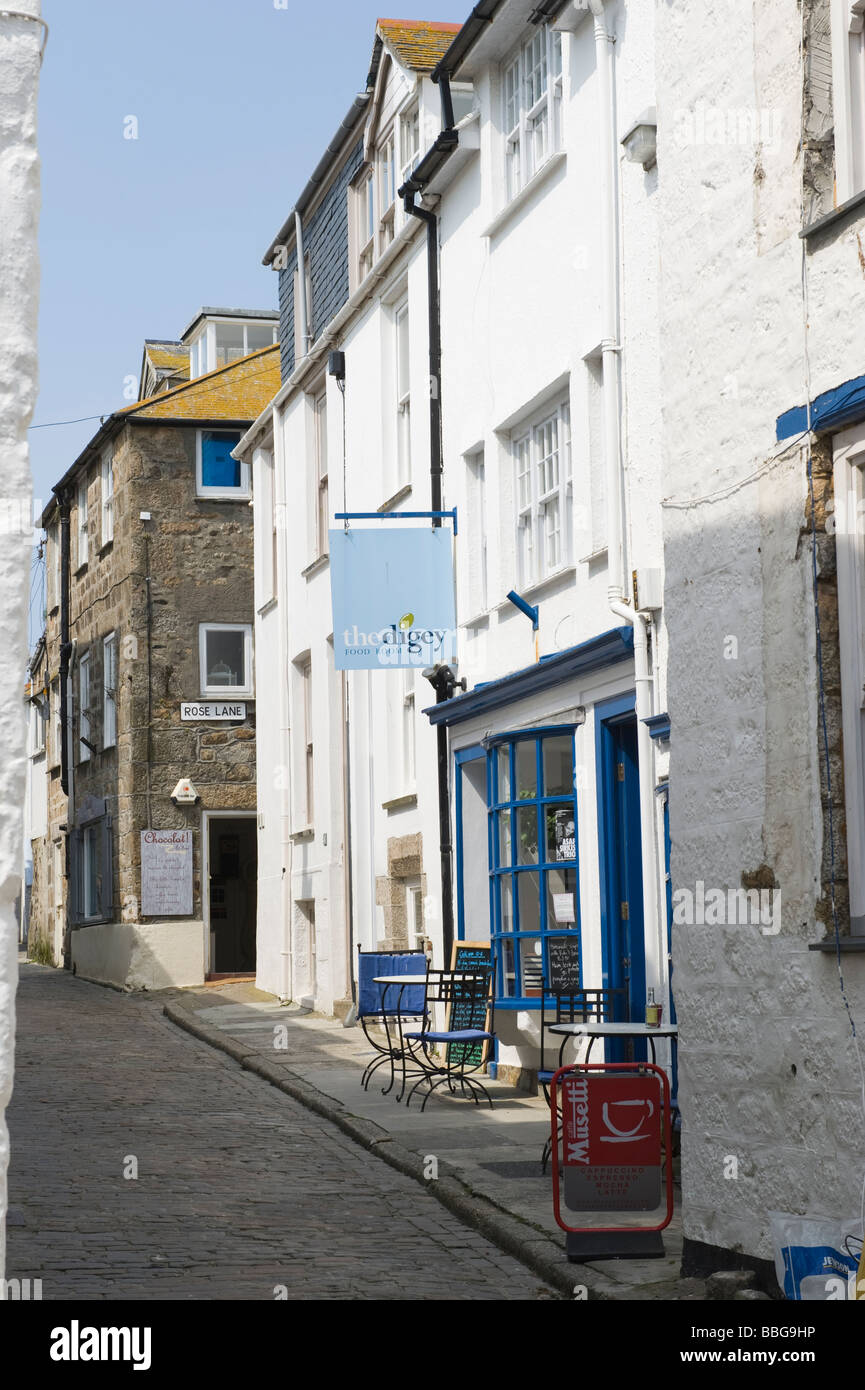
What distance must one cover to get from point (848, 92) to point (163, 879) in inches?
838

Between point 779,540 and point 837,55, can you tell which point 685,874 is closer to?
point 779,540

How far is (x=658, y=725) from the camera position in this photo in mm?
11336

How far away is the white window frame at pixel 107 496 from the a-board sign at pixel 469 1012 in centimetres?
1513

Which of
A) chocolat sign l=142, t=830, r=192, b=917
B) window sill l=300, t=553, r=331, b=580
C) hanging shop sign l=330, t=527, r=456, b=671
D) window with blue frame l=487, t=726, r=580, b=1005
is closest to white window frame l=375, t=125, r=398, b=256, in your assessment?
window sill l=300, t=553, r=331, b=580

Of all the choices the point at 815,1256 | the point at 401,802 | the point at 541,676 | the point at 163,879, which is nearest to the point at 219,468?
the point at 163,879

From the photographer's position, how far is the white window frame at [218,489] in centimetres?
2789

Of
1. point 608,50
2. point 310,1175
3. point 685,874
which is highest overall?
point 608,50

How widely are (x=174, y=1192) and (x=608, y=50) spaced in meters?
8.17

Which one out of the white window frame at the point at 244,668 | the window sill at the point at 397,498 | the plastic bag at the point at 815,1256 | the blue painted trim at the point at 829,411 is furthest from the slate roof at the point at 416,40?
the plastic bag at the point at 815,1256

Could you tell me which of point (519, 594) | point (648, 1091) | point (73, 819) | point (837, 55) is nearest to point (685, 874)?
point (648, 1091)

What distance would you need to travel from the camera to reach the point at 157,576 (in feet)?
90.4

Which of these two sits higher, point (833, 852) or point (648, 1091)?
point (833, 852)

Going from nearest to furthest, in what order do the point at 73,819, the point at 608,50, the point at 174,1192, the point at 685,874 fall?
the point at 685,874
the point at 174,1192
the point at 608,50
the point at 73,819

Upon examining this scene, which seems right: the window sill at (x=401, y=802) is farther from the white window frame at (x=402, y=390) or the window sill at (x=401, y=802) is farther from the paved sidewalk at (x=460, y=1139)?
the white window frame at (x=402, y=390)
